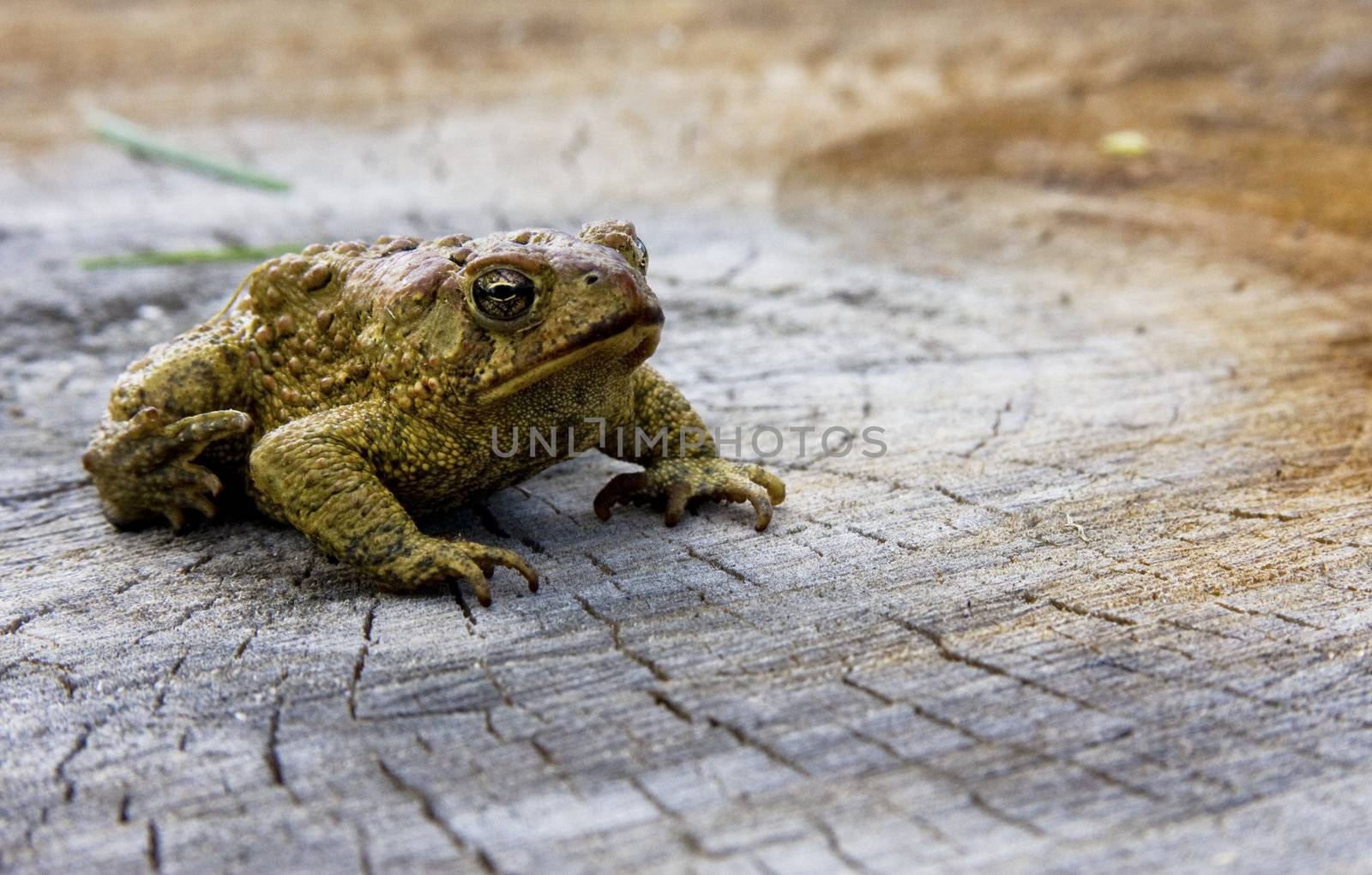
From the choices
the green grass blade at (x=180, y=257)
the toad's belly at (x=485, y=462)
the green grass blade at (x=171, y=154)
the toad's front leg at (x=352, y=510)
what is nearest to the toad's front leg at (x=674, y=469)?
the toad's belly at (x=485, y=462)

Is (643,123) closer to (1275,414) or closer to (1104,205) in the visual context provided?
(1104,205)

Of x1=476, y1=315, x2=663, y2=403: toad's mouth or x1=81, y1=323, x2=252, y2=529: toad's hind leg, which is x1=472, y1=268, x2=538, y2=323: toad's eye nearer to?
x1=476, y1=315, x2=663, y2=403: toad's mouth

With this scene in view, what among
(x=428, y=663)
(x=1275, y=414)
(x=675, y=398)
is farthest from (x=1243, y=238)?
(x=428, y=663)

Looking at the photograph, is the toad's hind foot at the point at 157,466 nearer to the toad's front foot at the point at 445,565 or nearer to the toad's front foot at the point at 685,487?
the toad's front foot at the point at 445,565

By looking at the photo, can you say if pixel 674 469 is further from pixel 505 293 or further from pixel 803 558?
pixel 505 293

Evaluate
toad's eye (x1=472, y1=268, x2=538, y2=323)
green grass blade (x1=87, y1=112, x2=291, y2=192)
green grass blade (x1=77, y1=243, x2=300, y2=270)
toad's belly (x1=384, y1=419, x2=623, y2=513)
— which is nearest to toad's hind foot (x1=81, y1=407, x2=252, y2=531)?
toad's belly (x1=384, y1=419, x2=623, y2=513)

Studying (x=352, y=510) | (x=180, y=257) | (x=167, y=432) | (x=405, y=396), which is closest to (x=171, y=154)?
(x=180, y=257)

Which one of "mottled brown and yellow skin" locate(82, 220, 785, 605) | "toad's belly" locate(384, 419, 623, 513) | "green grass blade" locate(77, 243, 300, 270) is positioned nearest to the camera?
"mottled brown and yellow skin" locate(82, 220, 785, 605)
